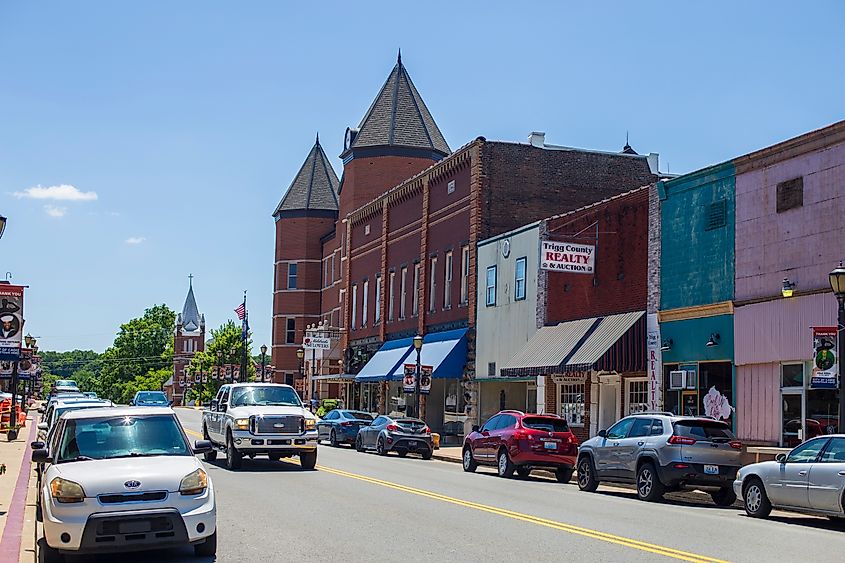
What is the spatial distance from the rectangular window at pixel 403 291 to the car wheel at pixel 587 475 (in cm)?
2942

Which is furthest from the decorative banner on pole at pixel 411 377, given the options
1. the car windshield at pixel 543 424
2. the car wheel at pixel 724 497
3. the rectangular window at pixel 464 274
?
the car wheel at pixel 724 497

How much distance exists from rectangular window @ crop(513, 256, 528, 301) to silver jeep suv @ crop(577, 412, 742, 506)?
16734mm

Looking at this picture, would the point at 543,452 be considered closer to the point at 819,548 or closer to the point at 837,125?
the point at 837,125

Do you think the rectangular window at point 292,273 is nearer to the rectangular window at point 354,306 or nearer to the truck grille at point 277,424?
the rectangular window at point 354,306

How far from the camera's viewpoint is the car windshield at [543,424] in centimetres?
2534

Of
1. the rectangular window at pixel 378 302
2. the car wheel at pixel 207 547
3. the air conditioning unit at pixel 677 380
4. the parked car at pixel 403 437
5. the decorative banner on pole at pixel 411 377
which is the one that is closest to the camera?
the car wheel at pixel 207 547

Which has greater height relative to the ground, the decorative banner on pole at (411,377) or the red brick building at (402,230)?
the red brick building at (402,230)

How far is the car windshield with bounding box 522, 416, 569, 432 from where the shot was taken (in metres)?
25.3

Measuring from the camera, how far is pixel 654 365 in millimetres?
28688

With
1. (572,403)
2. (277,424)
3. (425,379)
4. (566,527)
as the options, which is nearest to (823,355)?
(566,527)

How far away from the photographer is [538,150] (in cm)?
4362

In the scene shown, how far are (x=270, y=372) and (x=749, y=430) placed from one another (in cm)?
5594

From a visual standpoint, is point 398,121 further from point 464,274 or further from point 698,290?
point 698,290

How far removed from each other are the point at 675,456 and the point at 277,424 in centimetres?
893
